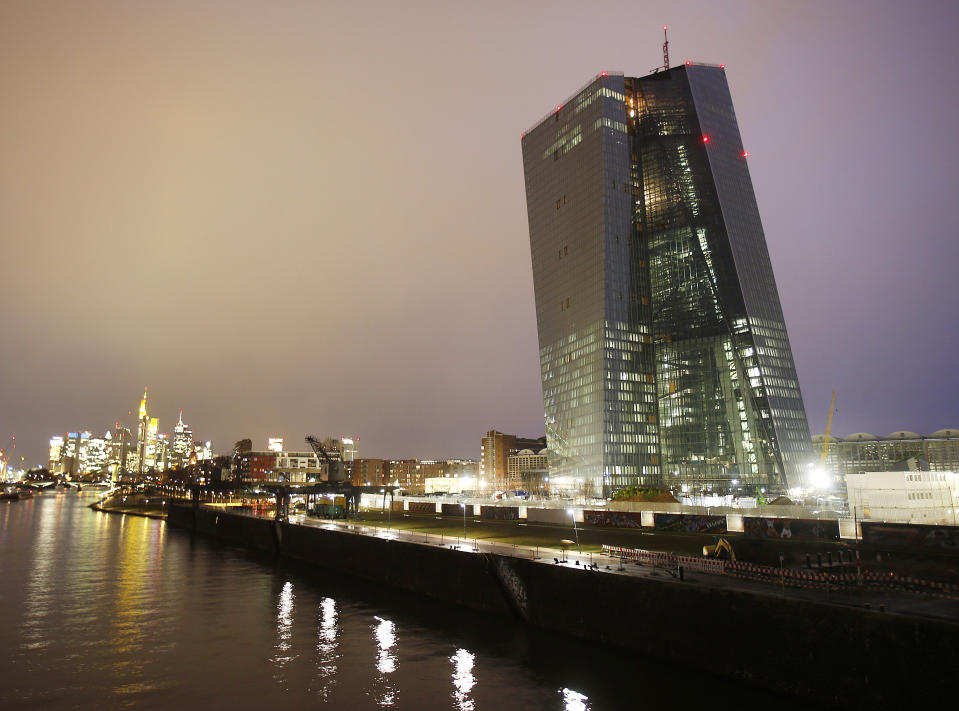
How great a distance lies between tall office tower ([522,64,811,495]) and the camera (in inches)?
5719

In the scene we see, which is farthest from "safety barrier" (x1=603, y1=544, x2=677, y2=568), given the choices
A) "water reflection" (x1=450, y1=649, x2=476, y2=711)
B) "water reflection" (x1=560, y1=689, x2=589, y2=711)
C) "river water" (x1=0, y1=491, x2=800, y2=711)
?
"water reflection" (x1=450, y1=649, x2=476, y2=711)

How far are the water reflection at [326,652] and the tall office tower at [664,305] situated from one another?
358ft

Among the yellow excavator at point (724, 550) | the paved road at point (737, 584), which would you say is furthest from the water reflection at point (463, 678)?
the yellow excavator at point (724, 550)

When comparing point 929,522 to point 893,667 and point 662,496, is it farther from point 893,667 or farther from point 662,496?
point 662,496

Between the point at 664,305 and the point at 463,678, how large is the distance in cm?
14370

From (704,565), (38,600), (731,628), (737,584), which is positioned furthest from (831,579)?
(38,600)

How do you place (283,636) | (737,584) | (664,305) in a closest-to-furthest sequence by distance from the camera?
(737,584) → (283,636) → (664,305)

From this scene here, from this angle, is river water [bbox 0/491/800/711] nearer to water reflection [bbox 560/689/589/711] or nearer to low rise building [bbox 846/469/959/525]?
water reflection [bbox 560/689/589/711]

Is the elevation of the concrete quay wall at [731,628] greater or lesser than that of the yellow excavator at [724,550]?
lesser

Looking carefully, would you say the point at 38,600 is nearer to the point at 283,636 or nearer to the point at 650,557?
the point at 283,636

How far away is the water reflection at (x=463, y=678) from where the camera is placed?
27531mm

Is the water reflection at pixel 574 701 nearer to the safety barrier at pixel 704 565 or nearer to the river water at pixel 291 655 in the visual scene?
the river water at pixel 291 655

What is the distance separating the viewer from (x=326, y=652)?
35406 mm

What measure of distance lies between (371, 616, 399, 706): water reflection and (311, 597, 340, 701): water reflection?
2255 millimetres
